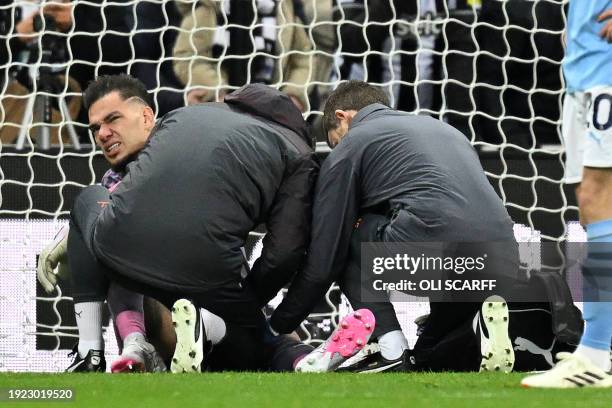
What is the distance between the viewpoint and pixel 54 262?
5.05 metres

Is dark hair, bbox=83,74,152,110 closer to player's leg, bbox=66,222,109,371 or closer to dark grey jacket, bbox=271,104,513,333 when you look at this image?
player's leg, bbox=66,222,109,371

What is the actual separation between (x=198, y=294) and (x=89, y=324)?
1.55 ft

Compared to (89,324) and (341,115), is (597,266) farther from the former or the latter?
(89,324)

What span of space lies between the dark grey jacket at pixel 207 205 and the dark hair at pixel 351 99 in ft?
1.41

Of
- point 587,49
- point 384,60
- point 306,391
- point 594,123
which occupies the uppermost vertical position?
point 587,49

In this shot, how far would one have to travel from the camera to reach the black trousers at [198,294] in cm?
454

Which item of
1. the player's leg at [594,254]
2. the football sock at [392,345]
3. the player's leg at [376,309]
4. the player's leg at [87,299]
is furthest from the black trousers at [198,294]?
the player's leg at [594,254]

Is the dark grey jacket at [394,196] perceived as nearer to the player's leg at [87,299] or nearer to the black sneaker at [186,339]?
the black sneaker at [186,339]

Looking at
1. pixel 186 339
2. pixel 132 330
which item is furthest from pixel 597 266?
pixel 132 330

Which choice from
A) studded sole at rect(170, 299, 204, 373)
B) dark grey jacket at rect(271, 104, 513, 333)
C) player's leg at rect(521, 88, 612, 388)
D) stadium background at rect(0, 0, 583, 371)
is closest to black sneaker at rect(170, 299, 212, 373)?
studded sole at rect(170, 299, 204, 373)

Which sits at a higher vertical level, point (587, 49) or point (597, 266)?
point (587, 49)

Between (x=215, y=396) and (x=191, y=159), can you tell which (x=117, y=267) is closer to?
(x=191, y=159)

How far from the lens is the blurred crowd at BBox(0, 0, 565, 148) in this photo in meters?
6.52

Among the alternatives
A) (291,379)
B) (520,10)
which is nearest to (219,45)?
(520,10)
